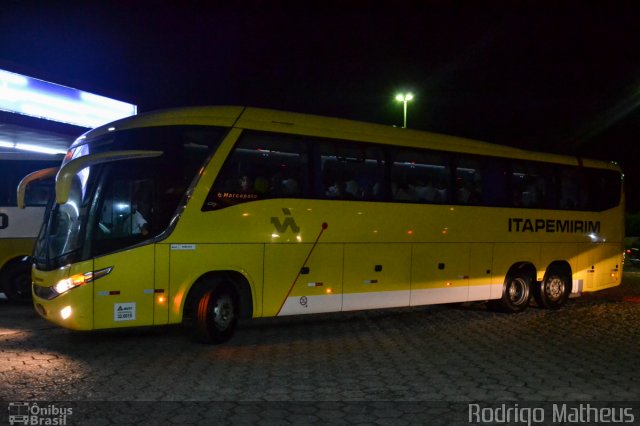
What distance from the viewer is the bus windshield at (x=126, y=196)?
848 cm

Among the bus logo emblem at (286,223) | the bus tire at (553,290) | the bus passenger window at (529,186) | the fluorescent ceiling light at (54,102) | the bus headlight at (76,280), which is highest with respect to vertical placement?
the fluorescent ceiling light at (54,102)

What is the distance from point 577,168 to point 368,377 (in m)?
9.76

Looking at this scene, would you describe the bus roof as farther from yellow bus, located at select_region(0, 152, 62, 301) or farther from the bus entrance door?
yellow bus, located at select_region(0, 152, 62, 301)

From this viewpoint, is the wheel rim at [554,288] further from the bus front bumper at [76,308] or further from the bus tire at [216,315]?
the bus front bumper at [76,308]

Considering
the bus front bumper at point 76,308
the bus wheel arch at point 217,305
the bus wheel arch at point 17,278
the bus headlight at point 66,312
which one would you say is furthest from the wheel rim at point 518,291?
the bus wheel arch at point 17,278

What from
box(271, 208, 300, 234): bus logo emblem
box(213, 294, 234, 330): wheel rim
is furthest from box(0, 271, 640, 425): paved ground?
box(271, 208, 300, 234): bus logo emblem

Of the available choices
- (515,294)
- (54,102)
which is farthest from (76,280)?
(54,102)

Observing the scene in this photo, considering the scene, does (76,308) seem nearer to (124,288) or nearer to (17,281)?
(124,288)

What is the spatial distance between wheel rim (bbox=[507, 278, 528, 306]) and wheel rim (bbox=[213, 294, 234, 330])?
23.0ft

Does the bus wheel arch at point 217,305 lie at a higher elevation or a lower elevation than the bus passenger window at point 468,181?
lower

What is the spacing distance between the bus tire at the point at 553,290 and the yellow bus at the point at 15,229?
443 inches

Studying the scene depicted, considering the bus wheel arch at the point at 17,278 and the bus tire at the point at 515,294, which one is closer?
the bus tire at the point at 515,294

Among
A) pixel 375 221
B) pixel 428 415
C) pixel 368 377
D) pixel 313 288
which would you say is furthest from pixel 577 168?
pixel 428 415

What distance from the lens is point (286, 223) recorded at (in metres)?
9.91
